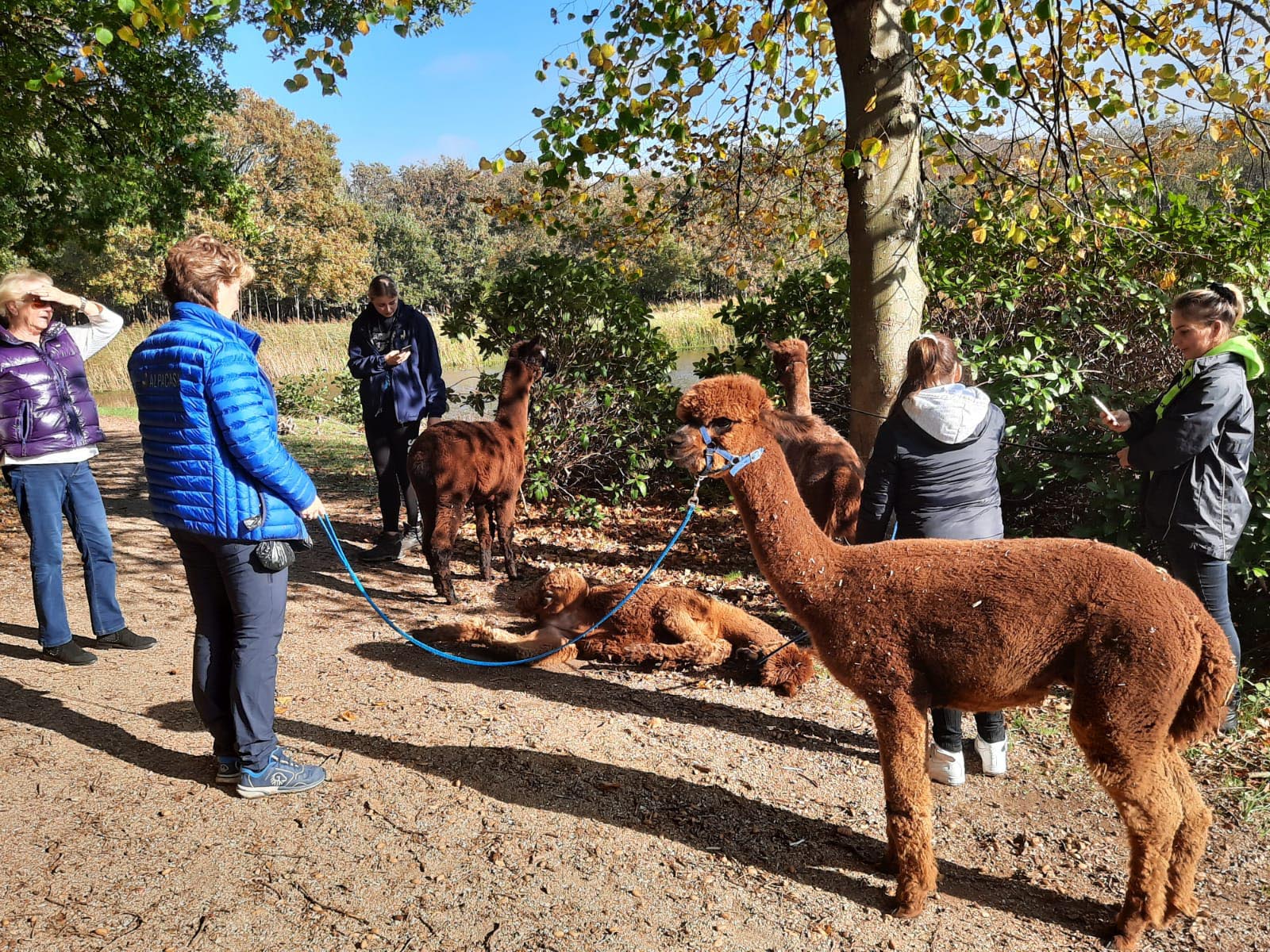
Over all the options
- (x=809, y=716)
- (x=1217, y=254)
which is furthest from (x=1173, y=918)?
(x=1217, y=254)

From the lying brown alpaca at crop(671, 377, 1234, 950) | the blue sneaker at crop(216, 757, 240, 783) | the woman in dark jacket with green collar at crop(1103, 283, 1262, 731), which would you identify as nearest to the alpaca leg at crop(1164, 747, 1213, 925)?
the lying brown alpaca at crop(671, 377, 1234, 950)

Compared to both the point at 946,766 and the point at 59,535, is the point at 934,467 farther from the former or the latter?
the point at 59,535

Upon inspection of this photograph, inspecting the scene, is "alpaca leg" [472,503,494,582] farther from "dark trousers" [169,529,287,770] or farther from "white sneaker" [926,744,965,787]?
"white sneaker" [926,744,965,787]

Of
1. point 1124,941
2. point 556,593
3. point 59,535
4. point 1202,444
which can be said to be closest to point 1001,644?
point 1124,941

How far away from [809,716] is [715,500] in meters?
4.50

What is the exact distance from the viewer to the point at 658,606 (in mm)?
5008

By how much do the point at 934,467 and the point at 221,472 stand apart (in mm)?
2953

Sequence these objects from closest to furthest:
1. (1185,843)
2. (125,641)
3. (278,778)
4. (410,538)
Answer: (1185,843)
(278,778)
(125,641)
(410,538)

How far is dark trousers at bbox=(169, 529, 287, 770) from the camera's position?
319 cm

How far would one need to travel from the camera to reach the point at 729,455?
10.0 ft

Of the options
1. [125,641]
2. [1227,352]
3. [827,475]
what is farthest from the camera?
[827,475]

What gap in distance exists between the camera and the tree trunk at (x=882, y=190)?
218 inches

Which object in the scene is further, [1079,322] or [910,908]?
[1079,322]

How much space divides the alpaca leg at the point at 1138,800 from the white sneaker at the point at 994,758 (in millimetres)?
1093
